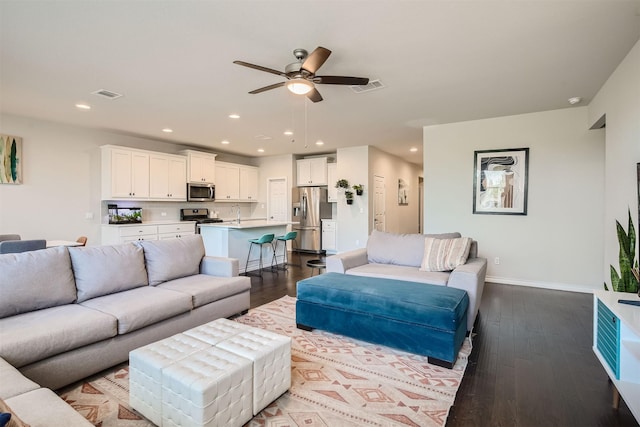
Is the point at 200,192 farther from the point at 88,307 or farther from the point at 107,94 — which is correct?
the point at 88,307

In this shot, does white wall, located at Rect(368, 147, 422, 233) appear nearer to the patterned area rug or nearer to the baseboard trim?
the baseboard trim

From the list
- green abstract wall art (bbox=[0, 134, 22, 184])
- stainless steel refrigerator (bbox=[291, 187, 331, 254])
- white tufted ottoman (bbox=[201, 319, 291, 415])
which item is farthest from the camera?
stainless steel refrigerator (bbox=[291, 187, 331, 254])

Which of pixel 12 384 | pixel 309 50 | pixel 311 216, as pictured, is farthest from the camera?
pixel 311 216

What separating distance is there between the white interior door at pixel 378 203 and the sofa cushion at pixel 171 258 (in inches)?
198

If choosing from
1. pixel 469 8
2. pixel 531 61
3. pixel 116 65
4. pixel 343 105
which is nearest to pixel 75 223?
pixel 116 65

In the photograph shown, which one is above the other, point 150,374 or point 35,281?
point 35,281

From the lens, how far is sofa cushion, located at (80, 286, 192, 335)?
2.31 meters

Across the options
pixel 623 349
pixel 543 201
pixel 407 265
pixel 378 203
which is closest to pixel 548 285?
pixel 543 201

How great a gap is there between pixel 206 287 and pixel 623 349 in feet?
10.2

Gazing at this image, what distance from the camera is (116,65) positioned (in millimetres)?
3129

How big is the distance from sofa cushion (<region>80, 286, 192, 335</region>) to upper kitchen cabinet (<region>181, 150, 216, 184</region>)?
475 cm

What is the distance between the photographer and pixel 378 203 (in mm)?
7984

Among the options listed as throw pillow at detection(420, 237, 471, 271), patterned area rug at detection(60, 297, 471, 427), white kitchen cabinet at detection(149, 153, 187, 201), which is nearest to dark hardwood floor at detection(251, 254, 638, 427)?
patterned area rug at detection(60, 297, 471, 427)

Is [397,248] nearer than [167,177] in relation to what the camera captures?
Yes
